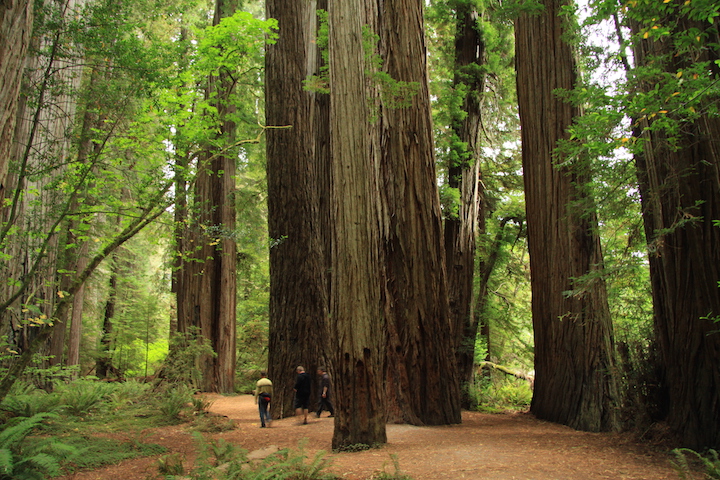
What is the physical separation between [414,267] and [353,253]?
2.81m

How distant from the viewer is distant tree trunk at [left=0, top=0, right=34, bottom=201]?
4.69m

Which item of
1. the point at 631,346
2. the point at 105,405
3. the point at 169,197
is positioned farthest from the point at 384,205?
the point at 105,405

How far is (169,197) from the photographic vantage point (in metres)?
8.83

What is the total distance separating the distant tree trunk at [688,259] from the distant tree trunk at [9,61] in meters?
6.67

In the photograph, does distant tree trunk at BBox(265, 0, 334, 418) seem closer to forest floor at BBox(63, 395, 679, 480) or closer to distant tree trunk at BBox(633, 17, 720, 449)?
forest floor at BBox(63, 395, 679, 480)

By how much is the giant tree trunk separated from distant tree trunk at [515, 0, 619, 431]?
1.99m

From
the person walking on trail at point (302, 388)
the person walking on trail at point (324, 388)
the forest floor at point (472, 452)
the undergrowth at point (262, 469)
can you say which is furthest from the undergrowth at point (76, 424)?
the person walking on trail at point (324, 388)

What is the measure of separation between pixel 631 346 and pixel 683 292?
148cm

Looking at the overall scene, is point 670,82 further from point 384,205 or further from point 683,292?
point 384,205

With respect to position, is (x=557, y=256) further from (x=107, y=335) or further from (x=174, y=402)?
(x=107, y=335)

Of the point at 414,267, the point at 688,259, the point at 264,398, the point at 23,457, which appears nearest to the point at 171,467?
the point at 23,457

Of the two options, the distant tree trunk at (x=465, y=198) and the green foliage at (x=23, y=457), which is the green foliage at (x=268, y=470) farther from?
the distant tree trunk at (x=465, y=198)

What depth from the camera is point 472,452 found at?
6473 millimetres

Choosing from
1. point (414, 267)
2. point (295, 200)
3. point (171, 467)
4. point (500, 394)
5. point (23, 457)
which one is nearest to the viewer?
point (23, 457)
